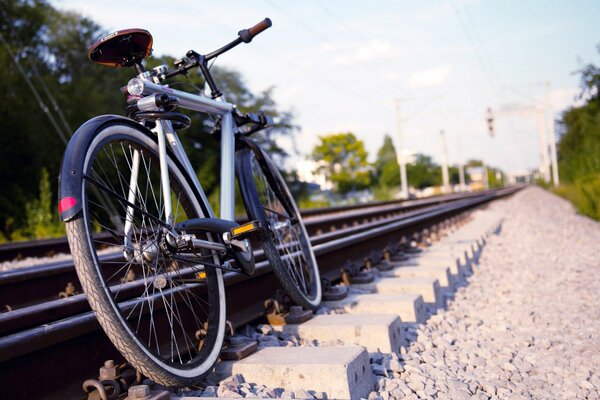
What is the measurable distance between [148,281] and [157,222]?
0.31m

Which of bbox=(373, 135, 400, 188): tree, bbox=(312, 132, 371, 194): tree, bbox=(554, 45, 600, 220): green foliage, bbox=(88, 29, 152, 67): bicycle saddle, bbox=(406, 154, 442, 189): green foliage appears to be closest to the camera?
bbox=(88, 29, 152, 67): bicycle saddle

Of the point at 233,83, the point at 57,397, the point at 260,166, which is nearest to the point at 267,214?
the point at 260,166

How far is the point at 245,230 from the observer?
3.08 meters

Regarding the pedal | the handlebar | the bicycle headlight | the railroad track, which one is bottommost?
the railroad track

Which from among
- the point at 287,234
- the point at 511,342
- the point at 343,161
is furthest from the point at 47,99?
the point at 343,161

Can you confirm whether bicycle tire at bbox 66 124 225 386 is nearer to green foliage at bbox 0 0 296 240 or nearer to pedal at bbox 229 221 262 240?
pedal at bbox 229 221 262 240

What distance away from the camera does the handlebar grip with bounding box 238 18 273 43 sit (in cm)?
351

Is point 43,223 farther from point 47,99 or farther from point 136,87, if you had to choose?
point 136,87

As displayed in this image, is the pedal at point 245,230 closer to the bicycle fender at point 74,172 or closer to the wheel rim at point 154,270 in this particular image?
the wheel rim at point 154,270

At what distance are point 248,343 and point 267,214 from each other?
1098mm

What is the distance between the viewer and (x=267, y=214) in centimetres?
397

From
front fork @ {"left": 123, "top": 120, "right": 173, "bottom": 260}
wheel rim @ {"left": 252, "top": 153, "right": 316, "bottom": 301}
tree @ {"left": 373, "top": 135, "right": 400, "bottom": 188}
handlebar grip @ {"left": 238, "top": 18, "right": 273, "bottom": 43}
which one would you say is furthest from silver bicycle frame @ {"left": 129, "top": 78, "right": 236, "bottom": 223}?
tree @ {"left": 373, "top": 135, "right": 400, "bottom": 188}

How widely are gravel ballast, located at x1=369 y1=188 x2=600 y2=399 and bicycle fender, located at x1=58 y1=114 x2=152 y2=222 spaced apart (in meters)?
1.42

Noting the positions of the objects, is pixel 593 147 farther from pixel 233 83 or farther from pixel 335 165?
pixel 335 165
